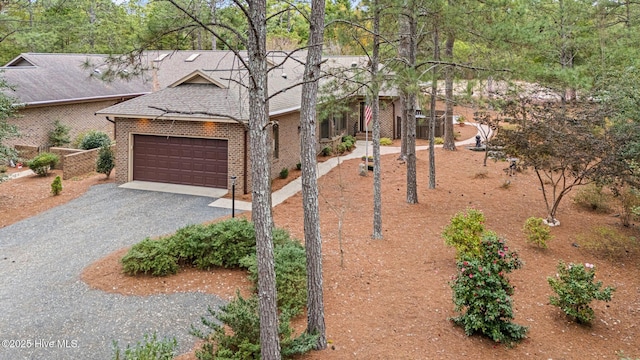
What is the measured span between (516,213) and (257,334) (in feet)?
33.1

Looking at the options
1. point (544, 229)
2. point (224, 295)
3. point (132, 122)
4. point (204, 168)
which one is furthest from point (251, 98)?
point (132, 122)

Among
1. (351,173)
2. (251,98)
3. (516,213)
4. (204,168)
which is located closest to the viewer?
(251,98)

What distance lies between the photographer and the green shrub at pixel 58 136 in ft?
70.6

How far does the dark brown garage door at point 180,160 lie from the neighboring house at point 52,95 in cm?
485

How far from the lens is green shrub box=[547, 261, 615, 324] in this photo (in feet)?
22.2

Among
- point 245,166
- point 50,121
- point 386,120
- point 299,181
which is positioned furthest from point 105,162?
point 386,120

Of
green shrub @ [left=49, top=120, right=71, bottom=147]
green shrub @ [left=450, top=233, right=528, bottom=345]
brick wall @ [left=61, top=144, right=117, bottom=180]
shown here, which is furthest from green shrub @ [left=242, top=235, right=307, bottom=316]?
green shrub @ [left=49, top=120, right=71, bottom=147]

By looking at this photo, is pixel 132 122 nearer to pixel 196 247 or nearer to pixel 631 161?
pixel 196 247

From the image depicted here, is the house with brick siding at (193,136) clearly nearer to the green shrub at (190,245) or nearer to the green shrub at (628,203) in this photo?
the green shrub at (190,245)

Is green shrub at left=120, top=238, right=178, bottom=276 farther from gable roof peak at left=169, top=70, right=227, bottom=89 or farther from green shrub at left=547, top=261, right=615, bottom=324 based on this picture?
gable roof peak at left=169, top=70, right=227, bottom=89

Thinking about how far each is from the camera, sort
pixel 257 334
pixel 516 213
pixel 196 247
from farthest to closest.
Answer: pixel 516 213, pixel 196 247, pixel 257 334

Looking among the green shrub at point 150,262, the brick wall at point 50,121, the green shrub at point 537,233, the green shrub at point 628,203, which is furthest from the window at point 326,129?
the green shrub at point 150,262

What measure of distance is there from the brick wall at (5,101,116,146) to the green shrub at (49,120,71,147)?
169 mm

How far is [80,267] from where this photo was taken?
9.18 metres
